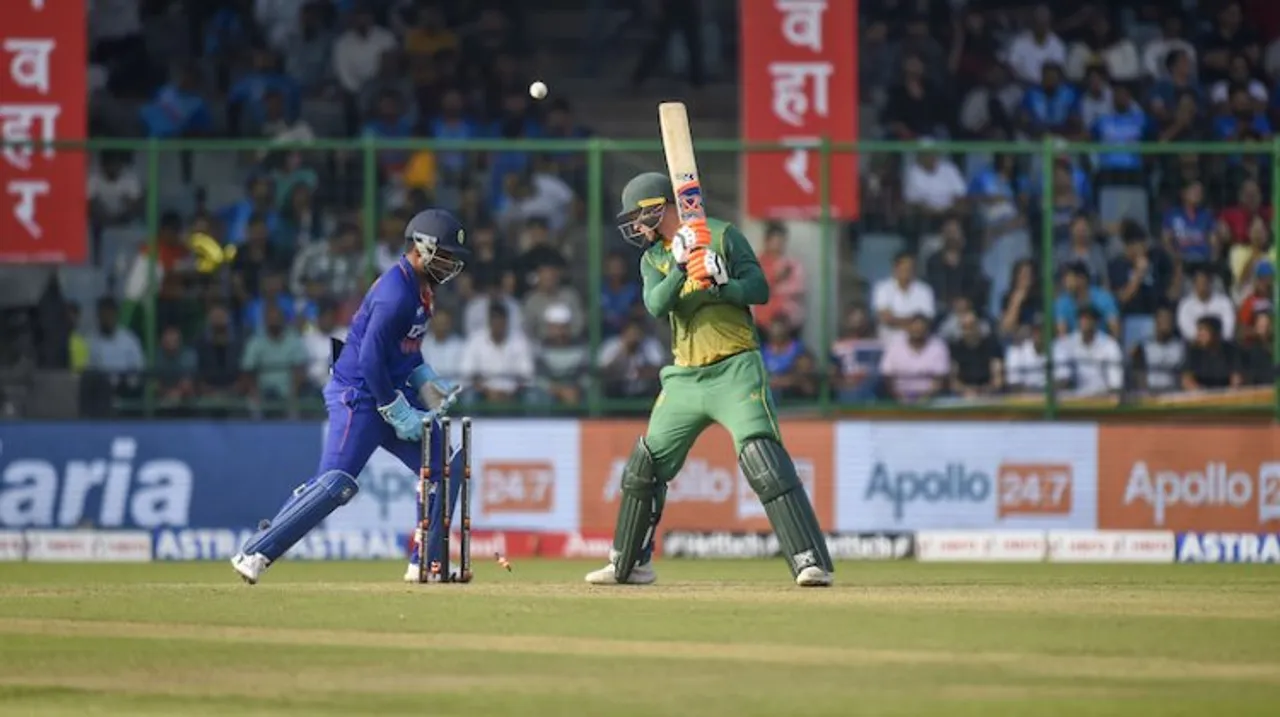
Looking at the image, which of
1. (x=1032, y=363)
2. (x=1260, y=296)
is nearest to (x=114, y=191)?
(x=1032, y=363)

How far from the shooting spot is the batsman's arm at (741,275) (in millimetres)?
13484

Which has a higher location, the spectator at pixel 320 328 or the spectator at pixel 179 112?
the spectator at pixel 179 112

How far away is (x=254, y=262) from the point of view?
2136 cm

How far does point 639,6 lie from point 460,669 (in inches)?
725

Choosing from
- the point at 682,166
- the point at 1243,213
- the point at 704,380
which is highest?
the point at 1243,213

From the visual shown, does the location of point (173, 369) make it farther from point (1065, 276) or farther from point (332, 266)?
point (1065, 276)

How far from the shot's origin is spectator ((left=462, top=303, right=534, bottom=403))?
21.1m

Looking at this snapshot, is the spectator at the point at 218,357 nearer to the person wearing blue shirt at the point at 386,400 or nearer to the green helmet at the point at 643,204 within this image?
the person wearing blue shirt at the point at 386,400

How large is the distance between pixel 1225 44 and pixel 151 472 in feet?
41.9

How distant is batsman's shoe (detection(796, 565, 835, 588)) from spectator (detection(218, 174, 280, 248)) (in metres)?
9.05

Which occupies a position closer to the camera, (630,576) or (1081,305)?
(630,576)

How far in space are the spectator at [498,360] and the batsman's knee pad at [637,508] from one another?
7.15 metres

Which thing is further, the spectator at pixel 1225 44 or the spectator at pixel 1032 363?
the spectator at pixel 1225 44

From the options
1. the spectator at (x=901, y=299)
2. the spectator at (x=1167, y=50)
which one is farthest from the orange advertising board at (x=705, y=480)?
the spectator at (x=1167, y=50)
